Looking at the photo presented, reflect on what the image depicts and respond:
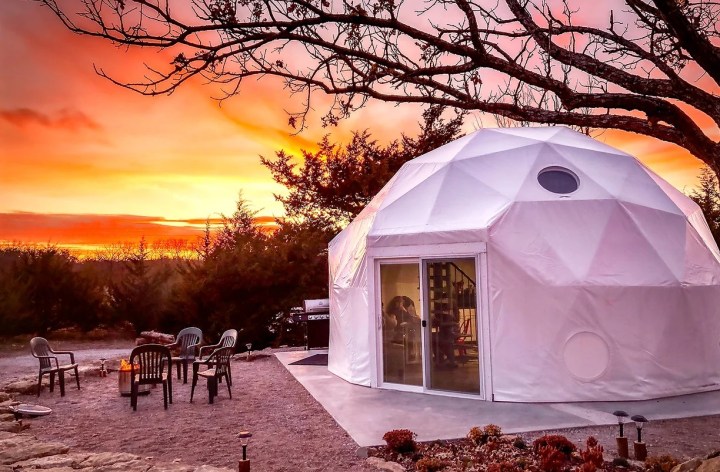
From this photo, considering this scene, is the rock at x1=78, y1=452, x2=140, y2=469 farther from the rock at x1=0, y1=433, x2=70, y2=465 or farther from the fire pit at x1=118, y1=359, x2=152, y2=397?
the fire pit at x1=118, y1=359, x2=152, y2=397

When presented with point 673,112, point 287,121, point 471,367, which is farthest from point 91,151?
point 673,112

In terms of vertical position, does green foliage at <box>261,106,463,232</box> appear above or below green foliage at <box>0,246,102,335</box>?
above

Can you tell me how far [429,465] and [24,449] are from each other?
14.0 feet

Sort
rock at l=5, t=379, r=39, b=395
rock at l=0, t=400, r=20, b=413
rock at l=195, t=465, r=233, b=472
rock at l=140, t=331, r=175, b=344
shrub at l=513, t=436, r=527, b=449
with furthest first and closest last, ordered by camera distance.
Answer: rock at l=140, t=331, r=175, b=344 < rock at l=5, t=379, r=39, b=395 < rock at l=0, t=400, r=20, b=413 < shrub at l=513, t=436, r=527, b=449 < rock at l=195, t=465, r=233, b=472

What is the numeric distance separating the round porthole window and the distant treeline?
10261mm

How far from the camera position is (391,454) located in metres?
5.45

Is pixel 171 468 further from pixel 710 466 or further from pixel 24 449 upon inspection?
pixel 710 466

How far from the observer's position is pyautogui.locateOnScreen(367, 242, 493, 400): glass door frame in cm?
796

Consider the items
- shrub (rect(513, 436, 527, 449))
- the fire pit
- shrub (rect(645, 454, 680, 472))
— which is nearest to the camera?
shrub (rect(645, 454, 680, 472))

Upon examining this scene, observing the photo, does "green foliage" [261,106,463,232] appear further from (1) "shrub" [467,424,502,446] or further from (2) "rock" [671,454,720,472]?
(2) "rock" [671,454,720,472]

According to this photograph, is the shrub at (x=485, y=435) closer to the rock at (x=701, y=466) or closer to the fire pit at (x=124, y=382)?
the rock at (x=701, y=466)

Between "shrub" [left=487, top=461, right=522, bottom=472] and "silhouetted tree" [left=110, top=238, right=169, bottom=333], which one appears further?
"silhouetted tree" [left=110, top=238, right=169, bottom=333]

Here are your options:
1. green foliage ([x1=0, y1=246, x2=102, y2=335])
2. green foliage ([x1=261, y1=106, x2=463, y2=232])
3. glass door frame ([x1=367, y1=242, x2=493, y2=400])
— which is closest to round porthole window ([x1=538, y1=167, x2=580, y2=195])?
glass door frame ([x1=367, y1=242, x2=493, y2=400])

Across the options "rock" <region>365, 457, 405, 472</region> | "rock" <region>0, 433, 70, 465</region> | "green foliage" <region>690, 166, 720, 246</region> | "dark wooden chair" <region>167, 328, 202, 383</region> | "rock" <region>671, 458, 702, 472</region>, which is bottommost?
"rock" <region>365, 457, 405, 472</region>
